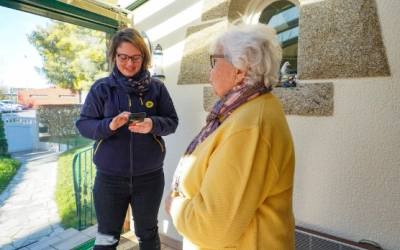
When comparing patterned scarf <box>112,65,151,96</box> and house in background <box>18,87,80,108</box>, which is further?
house in background <box>18,87,80,108</box>

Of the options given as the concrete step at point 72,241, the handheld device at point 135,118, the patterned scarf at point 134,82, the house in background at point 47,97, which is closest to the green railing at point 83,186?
the concrete step at point 72,241

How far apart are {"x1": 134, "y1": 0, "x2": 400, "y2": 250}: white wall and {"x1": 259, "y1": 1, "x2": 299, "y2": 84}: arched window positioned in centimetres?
50

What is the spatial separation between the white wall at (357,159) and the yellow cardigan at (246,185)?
0.91 m

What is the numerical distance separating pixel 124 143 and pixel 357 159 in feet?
4.65

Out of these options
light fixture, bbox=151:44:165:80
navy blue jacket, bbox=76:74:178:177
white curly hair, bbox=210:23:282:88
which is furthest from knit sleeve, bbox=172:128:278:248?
light fixture, bbox=151:44:165:80

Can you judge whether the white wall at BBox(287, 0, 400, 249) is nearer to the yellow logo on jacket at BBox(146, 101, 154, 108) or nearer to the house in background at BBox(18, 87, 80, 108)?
the yellow logo on jacket at BBox(146, 101, 154, 108)

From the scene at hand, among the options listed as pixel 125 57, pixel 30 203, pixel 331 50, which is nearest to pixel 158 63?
pixel 125 57

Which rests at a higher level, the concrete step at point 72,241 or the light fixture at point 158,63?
the light fixture at point 158,63

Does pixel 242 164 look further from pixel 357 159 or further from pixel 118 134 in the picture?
pixel 357 159

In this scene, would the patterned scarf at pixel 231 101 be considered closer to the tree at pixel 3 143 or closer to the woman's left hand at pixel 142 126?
the woman's left hand at pixel 142 126

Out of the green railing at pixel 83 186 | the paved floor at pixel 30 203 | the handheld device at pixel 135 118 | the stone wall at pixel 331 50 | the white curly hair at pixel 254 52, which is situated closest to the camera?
the white curly hair at pixel 254 52

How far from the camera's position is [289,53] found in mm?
2064

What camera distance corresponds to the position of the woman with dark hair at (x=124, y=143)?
5.12 ft

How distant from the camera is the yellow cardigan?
0.82m
